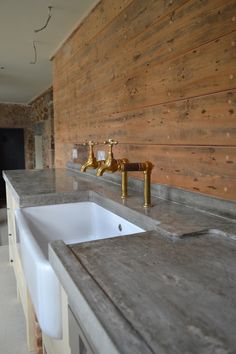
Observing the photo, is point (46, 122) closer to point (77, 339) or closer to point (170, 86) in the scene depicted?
point (170, 86)

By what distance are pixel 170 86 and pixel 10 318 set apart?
173 centimetres

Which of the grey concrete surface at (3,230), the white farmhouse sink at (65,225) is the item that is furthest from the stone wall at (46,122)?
the white farmhouse sink at (65,225)

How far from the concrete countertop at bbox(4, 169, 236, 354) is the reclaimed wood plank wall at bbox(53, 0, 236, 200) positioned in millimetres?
253

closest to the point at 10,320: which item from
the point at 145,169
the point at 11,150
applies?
the point at 145,169

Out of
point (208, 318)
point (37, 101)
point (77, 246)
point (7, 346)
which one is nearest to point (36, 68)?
point (37, 101)

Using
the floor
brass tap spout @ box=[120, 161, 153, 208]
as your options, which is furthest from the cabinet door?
the floor

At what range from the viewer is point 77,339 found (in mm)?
588

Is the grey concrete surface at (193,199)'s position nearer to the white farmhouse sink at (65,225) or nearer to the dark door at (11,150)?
the white farmhouse sink at (65,225)

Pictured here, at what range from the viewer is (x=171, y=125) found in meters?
1.25

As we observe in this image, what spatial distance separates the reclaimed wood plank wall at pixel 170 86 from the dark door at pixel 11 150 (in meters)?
5.59

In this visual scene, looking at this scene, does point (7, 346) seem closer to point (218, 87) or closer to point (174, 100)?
point (174, 100)

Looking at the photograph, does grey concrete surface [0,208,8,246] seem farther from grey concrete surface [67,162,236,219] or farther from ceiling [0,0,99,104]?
grey concrete surface [67,162,236,219]

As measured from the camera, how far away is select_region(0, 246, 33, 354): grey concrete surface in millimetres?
1615

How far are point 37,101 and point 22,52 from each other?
3118 mm
